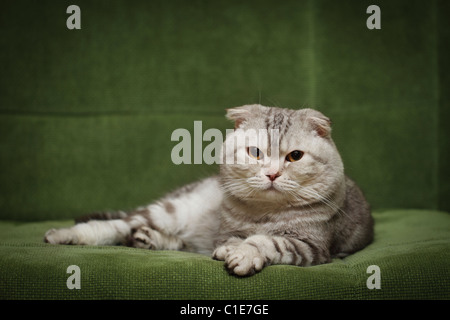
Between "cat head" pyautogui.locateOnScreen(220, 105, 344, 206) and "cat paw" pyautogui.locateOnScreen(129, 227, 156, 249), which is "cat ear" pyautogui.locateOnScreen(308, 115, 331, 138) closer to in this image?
"cat head" pyautogui.locateOnScreen(220, 105, 344, 206)

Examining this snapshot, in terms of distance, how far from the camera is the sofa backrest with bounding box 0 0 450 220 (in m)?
2.19

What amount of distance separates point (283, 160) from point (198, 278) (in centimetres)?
46

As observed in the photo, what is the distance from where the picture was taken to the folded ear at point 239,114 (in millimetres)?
1511

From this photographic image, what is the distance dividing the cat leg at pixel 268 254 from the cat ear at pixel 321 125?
382 millimetres

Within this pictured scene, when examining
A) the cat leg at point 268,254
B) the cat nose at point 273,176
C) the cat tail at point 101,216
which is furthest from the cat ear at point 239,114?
Result: the cat tail at point 101,216

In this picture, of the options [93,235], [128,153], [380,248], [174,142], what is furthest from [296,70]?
[93,235]

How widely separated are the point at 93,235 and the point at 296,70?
4.59 feet

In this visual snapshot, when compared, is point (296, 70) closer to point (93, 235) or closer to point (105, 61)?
point (105, 61)

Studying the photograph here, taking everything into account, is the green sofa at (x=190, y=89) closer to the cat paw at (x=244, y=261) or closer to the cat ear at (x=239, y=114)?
the cat ear at (x=239, y=114)

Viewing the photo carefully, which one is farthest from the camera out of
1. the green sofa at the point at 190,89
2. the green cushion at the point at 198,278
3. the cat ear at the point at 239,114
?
the green sofa at the point at 190,89

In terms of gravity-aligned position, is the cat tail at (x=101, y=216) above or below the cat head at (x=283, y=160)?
below

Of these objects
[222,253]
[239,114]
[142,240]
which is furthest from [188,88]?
[222,253]

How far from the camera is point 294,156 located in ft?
4.54

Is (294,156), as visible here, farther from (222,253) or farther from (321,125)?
(222,253)
